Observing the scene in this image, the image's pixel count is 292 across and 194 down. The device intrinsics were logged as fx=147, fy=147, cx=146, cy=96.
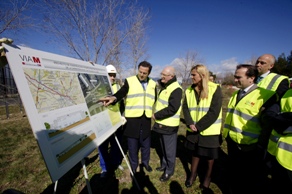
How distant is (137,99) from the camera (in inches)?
116

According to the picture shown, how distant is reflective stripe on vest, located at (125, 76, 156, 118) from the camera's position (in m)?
2.96

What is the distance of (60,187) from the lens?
10.3 feet

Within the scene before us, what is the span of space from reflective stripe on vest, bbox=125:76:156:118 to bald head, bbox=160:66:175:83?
335 millimetres

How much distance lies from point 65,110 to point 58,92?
0.23m

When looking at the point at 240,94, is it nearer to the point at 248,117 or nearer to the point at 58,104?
the point at 248,117

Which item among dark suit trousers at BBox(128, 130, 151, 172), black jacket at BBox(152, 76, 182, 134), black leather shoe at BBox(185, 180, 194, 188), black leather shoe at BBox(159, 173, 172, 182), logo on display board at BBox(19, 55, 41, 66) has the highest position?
logo on display board at BBox(19, 55, 41, 66)

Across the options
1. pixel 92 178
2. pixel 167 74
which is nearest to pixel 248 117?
pixel 167 74

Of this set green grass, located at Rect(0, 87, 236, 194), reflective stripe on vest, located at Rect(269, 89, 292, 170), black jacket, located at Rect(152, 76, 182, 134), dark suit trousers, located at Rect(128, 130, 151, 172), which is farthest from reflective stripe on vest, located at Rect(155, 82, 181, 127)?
reflective stripe on vest, located at Rect(269, 89, 292, 170)

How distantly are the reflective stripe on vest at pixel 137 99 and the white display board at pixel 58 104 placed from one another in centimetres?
69

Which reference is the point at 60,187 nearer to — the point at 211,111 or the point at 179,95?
the point at 179,95

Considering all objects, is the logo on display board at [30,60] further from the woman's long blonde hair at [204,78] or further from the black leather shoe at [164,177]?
the black leather shoe at [164,177]

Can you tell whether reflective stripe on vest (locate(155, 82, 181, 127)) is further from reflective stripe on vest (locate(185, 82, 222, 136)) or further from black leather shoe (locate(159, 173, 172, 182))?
black leather shoe (locate(159, 173, 172, 182))

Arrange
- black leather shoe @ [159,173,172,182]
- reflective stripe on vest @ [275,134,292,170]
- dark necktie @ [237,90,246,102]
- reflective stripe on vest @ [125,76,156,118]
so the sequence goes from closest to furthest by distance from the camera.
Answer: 1. reflective stripe on vest @ [275,134,292,170]
2. dark necktie @ [237,90,246,102]
3. reflective stripe on vest @ [125,76,156,118]
4. black leather shoe @ [159,173,172,182]

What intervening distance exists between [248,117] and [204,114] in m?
0.65
